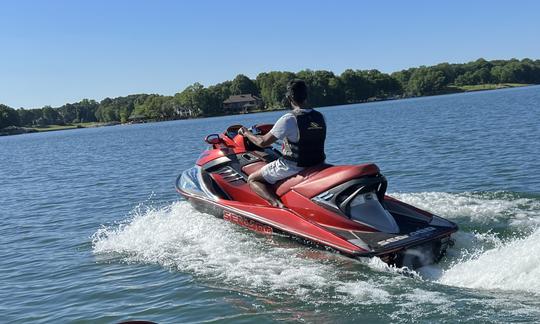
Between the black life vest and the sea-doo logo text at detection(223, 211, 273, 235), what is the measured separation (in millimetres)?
977

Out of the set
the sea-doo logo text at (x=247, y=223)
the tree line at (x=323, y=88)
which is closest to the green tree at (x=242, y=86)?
the tree line at (x=323, y=88)

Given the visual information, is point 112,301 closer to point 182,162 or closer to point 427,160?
point 427,160

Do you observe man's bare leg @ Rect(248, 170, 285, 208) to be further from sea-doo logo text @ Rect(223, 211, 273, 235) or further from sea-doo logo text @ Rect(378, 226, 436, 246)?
sea-doo logo text @ Rect(378, 226, 436, 246)

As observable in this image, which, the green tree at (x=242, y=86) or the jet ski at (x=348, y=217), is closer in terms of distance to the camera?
the jet ski at (x=348, y=217)

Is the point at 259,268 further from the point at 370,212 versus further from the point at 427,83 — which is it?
the point at 427,83

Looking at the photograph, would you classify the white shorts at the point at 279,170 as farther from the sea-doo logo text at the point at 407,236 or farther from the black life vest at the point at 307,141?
the sea-doo logo text at the point at 407,236

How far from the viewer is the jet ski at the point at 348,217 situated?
244 inches

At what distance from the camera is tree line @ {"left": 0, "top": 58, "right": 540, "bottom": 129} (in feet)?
426

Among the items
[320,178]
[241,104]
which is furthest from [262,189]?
[241,104]

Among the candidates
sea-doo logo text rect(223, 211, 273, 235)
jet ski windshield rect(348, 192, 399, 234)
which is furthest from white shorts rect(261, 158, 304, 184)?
jet ski windshield rect(348, 192, 399, 234)

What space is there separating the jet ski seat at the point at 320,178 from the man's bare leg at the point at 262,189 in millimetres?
86

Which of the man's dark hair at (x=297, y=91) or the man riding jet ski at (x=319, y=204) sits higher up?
the man's dark hair at (x=297, y=91)

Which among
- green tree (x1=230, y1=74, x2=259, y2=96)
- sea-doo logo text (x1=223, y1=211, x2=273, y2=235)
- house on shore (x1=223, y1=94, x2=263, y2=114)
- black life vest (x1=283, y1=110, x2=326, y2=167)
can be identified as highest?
green tree (x1=230, y1=74, x2=259, y2=96)

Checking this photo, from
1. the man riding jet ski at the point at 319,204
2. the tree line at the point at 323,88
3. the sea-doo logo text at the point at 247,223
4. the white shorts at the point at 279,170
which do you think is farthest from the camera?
the tree line at the point at 323,88
